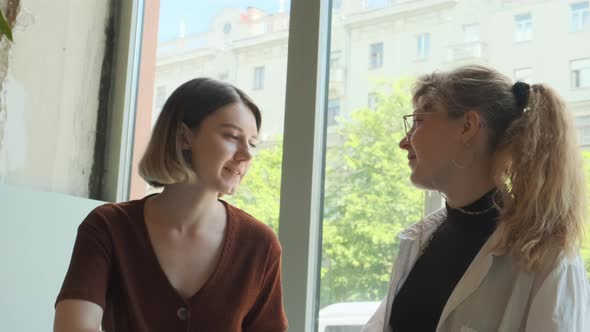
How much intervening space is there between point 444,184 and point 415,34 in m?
0.58

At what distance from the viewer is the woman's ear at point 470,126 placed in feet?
4.97

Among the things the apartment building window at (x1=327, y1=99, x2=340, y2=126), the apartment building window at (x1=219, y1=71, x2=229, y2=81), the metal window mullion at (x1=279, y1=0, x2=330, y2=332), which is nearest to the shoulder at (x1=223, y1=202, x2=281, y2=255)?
the metal window mullion at (x1=279, y1=0, x2=330, y2=332)

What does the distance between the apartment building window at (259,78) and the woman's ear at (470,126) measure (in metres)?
0.93

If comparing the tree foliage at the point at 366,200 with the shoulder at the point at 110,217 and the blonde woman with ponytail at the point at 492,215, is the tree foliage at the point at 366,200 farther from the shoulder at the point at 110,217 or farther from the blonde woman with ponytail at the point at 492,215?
the shoulder at the point at 110,217

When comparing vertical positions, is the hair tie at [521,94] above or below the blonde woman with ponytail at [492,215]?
above

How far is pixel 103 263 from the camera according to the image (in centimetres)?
157

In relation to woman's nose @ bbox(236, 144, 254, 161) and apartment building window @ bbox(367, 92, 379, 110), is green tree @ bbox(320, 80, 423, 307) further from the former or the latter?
woman's nose @ bbox(236, 144, 254, 161)

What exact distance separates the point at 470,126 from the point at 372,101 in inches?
21.0

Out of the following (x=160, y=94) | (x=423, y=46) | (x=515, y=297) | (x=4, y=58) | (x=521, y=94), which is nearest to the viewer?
(x=515, y=297)

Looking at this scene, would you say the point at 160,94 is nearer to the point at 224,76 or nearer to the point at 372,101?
the point at 224,76

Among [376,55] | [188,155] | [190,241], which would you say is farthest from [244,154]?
[376,55]

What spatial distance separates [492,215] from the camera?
1525 millimetres

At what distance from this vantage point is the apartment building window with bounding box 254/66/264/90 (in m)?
2.29

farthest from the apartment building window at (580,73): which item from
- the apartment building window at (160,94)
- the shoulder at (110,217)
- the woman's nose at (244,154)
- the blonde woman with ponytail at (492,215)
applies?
the apartment building window at (160,94)
